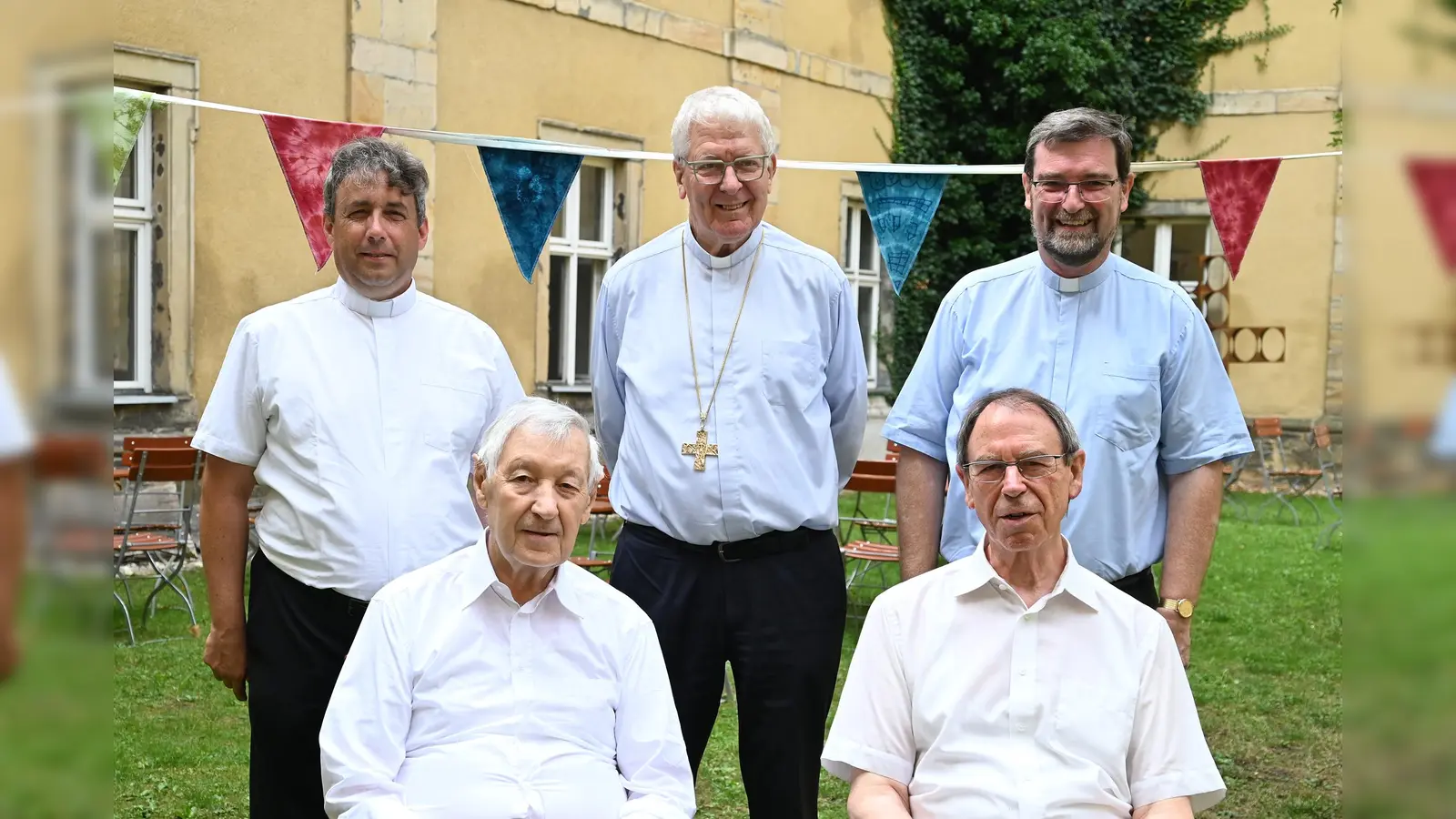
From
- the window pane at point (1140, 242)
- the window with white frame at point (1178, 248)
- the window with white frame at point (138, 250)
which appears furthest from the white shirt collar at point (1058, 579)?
the window pane at point (1140, 242)

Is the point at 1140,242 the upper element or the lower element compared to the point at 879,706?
upper

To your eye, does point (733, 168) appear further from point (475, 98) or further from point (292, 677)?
point (475, 98)

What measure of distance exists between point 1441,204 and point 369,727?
7.46 ft

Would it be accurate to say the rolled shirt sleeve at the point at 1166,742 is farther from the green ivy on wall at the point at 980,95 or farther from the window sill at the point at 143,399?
the green ivy on wall at the point at 980,95

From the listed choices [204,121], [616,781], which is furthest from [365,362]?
[204,121]

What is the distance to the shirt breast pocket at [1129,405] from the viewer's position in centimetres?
271

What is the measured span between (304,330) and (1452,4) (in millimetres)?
2627

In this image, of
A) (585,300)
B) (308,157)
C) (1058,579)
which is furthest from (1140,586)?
(585,300)

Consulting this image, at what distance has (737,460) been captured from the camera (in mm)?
2836

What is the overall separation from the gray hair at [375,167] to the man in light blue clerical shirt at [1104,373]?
1110 mm

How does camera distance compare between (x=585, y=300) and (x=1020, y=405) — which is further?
(x=585, y=300)

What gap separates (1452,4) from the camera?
246mm

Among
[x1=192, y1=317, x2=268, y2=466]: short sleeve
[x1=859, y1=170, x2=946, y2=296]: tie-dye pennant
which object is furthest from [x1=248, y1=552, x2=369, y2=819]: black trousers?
[x1=859, y1=170, x2=946, y2=296]: tie-dye pennant

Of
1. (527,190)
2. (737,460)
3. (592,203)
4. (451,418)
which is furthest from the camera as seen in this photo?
(592,203)
